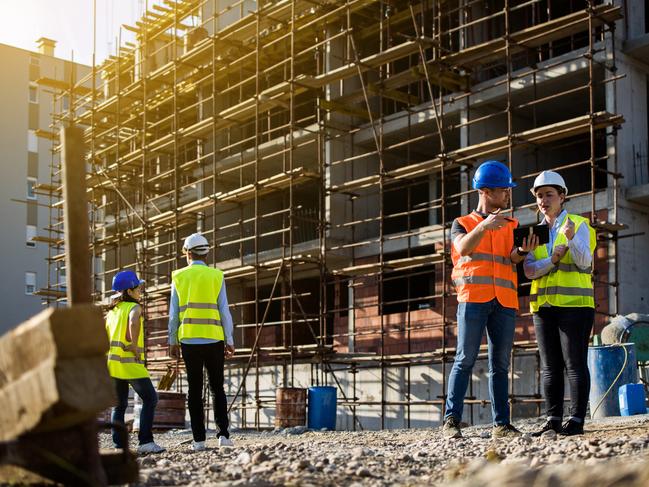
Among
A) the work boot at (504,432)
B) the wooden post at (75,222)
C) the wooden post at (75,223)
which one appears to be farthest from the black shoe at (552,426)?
the wooden post at (75,223)

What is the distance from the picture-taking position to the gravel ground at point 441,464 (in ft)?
→ 12.2

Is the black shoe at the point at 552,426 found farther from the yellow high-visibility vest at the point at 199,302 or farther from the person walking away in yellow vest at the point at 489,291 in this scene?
the yellow high-visibility vest at the point at 199,302

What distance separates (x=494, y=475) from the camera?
12.5 feet

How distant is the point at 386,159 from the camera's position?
79.1 ft

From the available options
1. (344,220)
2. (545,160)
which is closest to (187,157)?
(344,220)

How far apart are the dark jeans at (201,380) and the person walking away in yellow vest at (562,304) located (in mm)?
2675

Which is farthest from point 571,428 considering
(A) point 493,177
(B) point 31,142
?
(B) point 31,142

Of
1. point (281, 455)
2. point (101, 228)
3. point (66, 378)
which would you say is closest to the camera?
point (66, 378)

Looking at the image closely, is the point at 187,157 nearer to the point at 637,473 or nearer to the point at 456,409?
the point at 456,409

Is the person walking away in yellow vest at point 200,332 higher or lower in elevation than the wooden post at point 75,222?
lower

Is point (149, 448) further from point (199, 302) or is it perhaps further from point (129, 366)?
point (199, 302)

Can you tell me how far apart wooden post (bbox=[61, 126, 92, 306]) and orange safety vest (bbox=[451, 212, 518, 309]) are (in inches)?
136

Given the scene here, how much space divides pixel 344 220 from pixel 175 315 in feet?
49.1

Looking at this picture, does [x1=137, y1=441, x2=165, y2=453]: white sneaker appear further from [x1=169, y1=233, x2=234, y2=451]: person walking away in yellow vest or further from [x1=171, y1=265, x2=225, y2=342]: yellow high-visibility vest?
[x1=171, y1=265, x2=225, y2=342]: yellow high-visibility vest
